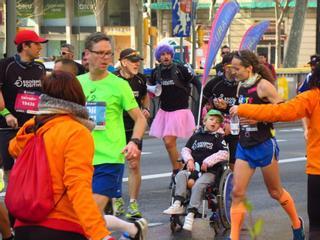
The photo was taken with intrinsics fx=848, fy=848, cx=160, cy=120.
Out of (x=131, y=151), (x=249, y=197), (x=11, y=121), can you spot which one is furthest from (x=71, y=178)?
(x=249, y=197)

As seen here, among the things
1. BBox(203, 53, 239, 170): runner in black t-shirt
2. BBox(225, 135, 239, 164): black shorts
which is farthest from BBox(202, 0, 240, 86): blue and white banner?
BBox(225, 135, 239, 164): black shorts

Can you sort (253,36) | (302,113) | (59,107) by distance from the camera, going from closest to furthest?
(59,107)
(302,113)
(253,36)

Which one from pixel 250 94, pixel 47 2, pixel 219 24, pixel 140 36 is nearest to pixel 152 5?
pixel 47 2

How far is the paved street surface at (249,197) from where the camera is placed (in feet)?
28.5

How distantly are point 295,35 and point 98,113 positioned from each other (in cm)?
3476

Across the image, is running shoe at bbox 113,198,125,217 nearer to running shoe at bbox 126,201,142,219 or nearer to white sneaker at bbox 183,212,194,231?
running shoe at bbox 126,201,142,219

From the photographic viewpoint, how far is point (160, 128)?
11.4m

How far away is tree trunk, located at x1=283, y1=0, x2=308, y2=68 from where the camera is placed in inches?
1577

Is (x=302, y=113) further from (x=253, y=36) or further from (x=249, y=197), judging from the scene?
(x=253, y=36)

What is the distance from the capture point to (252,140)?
7445 millimetres

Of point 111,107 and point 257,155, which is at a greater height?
point 111,107

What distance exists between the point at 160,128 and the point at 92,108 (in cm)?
491

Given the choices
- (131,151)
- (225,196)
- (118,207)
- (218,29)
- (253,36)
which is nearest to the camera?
(131,151)

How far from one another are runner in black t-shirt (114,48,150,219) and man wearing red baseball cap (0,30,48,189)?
4.17 ft
